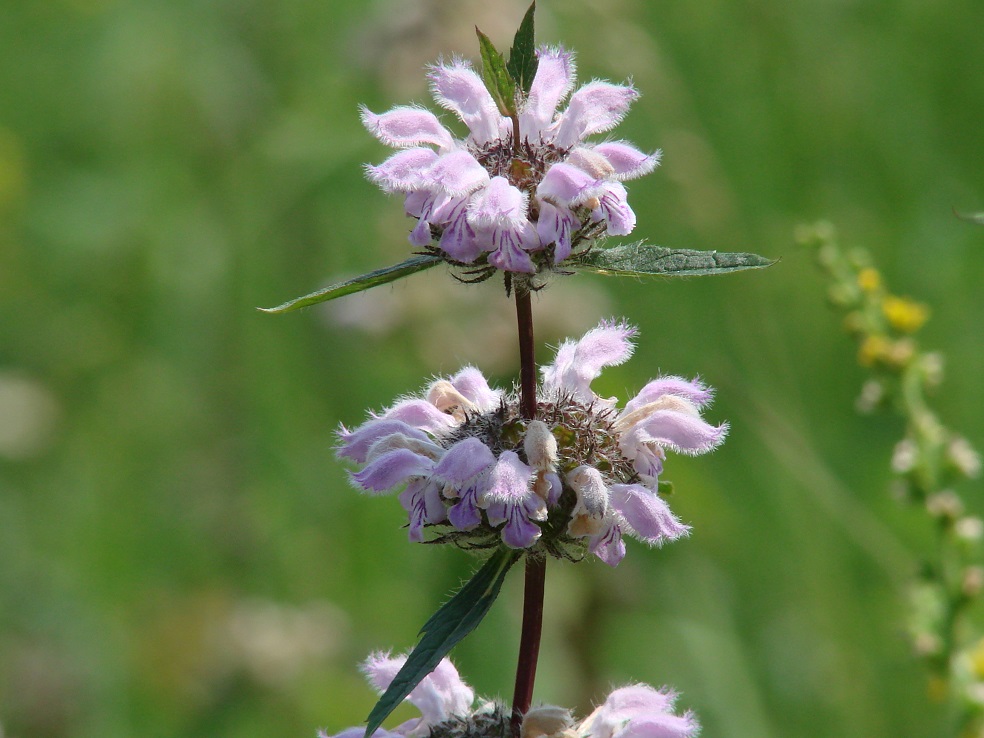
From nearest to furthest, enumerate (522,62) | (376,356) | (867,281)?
(522,62) < (867,281) < (376,356)

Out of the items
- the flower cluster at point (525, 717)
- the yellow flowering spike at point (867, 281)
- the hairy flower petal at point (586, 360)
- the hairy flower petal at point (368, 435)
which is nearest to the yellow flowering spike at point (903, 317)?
the yellow flowering spike at point (867, 281)

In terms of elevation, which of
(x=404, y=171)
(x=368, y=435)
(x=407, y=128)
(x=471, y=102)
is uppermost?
(x=471, y=102)

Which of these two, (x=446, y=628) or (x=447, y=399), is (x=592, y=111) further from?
(x=446, y=628)

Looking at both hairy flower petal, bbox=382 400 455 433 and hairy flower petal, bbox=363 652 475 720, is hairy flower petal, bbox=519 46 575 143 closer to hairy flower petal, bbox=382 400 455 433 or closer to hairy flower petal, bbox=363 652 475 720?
hairy flower petal, bbox=382 400 455 433

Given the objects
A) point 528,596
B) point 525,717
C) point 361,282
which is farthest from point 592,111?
point 525,717

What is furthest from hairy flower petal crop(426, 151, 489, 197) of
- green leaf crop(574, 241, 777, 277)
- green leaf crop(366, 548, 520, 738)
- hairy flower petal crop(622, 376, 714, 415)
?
green leaf crop(366, 548, 520, 738)
